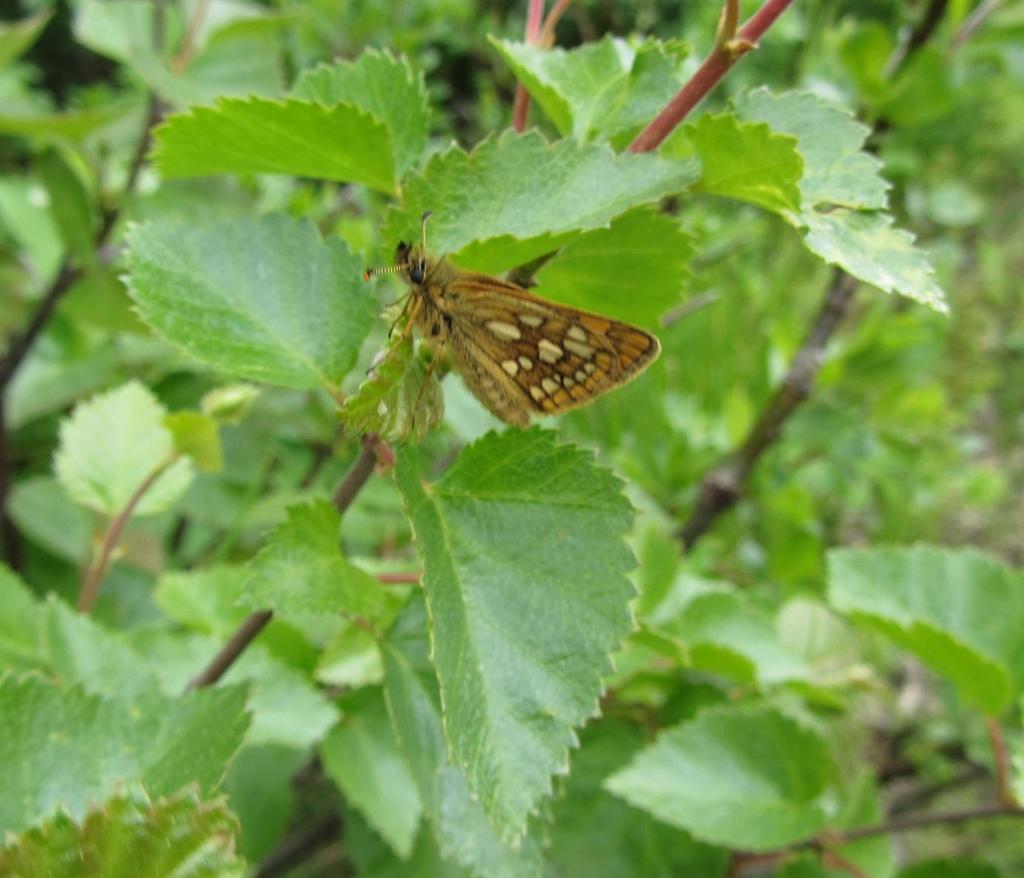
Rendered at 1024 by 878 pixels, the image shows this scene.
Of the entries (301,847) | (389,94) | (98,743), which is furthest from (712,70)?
(301,847)

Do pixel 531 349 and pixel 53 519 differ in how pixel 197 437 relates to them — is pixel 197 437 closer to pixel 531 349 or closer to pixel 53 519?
pixel 531 349

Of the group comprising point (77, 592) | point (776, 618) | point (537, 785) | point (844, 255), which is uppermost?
point (844, 255)

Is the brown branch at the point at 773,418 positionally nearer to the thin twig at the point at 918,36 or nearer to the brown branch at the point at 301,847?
the thin twig at the point at 918,36

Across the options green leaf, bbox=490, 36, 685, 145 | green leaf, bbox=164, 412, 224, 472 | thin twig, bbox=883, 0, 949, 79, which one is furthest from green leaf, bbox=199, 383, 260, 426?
thin twig, bbox=883, 0, 949, 79

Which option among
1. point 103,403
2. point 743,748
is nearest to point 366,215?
point 103,403

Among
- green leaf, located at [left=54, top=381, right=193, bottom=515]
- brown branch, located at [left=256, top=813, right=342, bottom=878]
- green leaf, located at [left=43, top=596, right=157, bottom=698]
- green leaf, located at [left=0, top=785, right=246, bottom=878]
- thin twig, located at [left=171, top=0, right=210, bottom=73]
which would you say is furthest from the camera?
thin twig, located at [left=171, top=0, right=210, bottom=73]

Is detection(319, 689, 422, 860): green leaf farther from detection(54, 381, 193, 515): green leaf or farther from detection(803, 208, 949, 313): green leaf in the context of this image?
detection(803, 208, 949, 313): green leaf

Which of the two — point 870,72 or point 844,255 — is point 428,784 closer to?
point 844,255
